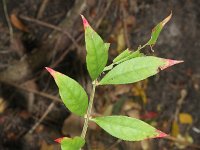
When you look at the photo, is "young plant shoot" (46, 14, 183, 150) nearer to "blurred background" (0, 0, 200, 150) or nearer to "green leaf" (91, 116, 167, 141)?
"green leaf" (91, 116, 167, 141)

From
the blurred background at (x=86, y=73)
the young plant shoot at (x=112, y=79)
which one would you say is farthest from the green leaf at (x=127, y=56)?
the blurred background at (x=86, y=73)

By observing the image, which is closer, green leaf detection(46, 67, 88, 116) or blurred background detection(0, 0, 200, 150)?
green leaf detection(46, 67, 88, 116)

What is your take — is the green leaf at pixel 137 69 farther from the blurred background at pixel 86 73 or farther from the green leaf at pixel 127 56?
the blurred background at pixel 86 73

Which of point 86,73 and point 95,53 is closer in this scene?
point 95,53

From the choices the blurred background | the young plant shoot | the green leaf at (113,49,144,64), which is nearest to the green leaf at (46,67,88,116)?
the young plant shoot

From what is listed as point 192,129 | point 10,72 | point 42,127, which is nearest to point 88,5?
point 10,72

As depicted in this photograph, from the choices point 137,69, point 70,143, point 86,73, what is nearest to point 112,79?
point 137,69

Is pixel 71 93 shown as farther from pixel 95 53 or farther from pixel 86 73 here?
pixel 86 73
